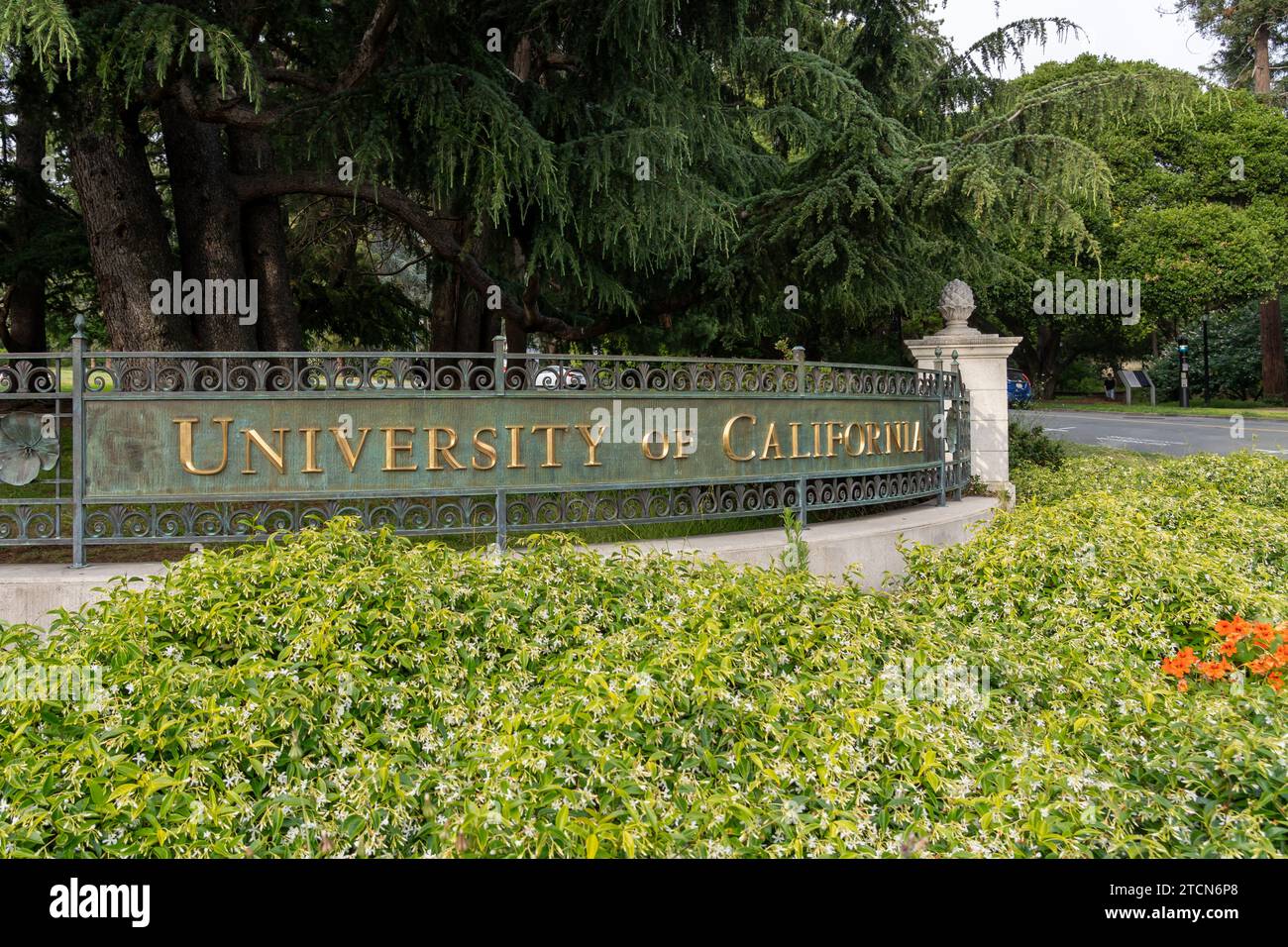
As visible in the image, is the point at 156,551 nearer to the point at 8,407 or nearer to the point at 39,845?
the point at 39,845

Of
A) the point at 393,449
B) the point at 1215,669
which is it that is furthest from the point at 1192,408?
the point at 393,449

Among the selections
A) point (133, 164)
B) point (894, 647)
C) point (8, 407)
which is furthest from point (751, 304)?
point (8, 407)

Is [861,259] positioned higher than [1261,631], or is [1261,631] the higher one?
[861,259]

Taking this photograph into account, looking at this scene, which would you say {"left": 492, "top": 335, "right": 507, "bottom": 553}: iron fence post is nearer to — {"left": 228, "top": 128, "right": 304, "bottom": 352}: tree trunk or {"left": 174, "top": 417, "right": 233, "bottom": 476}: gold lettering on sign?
{"left": 174, "top": 417, "right": 233, "bottom": 476}: gold lettering on sign

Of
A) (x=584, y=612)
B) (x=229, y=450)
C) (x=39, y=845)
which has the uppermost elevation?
(x=229, y=450)

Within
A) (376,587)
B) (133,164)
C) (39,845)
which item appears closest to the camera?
(39,845)

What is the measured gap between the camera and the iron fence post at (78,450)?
591 centimetres

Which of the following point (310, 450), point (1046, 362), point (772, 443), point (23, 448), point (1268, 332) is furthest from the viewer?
point (1046, 362)

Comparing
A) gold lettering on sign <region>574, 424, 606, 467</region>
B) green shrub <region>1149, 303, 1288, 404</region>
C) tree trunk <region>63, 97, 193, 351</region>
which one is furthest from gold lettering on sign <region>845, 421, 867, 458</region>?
green shrub <region>1149, 303, 1288, 404</region>

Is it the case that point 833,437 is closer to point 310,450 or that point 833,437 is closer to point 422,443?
point 422,443

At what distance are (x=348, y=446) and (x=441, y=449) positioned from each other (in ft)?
1.88

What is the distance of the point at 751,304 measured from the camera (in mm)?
11086

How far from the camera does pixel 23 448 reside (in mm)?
6078

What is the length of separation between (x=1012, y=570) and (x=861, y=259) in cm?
438
